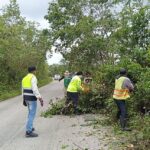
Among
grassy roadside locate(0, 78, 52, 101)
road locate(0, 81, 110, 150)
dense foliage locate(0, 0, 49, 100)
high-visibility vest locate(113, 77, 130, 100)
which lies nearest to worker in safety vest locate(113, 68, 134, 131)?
high-visibility vest locate(113, 77, 130, 100)

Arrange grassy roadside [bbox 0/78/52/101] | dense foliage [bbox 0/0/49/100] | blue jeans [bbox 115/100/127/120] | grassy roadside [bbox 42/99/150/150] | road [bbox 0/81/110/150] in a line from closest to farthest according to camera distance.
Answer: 1. grassy roadside [bbox 42/99/150/150]
2. road [bbox 0/81/110/150]
3. blue jeans [bbox 115/100/127/120]
4. grassy roadside [bbox 0/78/52/101]
5. dense foliage [bbox 0/0/49/100]

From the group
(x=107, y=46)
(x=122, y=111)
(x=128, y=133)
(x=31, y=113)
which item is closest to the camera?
(x=128, y=133)

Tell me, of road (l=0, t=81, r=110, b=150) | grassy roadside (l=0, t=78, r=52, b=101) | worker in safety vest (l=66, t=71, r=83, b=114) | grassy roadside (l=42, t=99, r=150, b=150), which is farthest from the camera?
grassy roadside (l=0, t=78, r=52, b=101)

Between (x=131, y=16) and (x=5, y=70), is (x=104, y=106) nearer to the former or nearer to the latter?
(x=131, y=16)

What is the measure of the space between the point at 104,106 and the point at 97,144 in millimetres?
7380

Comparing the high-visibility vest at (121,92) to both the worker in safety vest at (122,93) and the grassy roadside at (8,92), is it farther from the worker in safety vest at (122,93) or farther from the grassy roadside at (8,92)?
the grassy roadside at (8,92)

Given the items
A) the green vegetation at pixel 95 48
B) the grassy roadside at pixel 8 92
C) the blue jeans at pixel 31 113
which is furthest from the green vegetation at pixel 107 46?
the grassy roadside at pixel 8 92

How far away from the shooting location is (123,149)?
10.6m

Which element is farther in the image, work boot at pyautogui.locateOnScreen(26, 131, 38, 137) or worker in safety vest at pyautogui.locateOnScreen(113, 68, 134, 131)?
worker in safety vest at pyautogui.locateOnScreen(113, 68, 134, 131)

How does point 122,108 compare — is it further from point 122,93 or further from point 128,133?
point 128,133

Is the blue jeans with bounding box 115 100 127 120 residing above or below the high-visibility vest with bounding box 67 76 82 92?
below

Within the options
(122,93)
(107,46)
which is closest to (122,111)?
(122,93)

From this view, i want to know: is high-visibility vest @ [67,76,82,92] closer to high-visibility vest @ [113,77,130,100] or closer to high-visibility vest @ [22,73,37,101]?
high-visibility vest @ [113,77,130,100]

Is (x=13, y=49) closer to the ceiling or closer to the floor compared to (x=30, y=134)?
closer to the ceiling
